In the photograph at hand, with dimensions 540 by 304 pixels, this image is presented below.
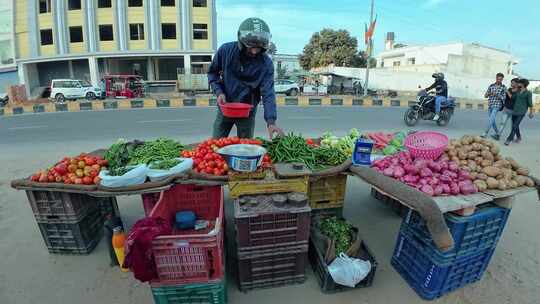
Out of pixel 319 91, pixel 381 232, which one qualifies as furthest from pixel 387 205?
pixel 319 91

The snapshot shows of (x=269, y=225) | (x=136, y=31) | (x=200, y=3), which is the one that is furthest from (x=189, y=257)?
(x=200, y=3)

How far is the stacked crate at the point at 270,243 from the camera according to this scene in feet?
7.32

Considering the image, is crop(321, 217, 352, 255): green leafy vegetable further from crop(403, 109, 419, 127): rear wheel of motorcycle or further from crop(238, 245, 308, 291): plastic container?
crop(403, 109, 419, 127): rear wheel of motorcycle

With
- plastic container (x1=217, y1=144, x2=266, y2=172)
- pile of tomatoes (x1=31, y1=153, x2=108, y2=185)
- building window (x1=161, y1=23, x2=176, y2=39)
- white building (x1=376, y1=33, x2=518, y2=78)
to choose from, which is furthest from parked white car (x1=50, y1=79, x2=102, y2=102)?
white building (x1=376, y1=33, x2=518, y2=78)

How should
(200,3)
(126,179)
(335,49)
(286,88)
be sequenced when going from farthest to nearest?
(335,49)
(200,3)
(286,88)
(126,179)

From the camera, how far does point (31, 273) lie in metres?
2.64

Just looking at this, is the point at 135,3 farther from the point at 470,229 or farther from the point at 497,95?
the point at 470,229

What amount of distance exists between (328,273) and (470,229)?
45.9 inches

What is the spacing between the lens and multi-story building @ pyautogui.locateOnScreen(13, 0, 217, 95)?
22.3 metres

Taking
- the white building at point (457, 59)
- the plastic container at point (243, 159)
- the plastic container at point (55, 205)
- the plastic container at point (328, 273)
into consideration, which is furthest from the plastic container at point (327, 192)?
the white building at point (457, 59)

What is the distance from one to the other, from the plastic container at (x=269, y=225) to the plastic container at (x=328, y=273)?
0.96 feet

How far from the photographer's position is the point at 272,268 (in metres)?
2.44

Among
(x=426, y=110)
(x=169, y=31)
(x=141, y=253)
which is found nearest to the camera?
(x=141, y=253)

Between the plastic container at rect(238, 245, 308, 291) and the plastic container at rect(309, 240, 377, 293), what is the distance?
14 centimetres
